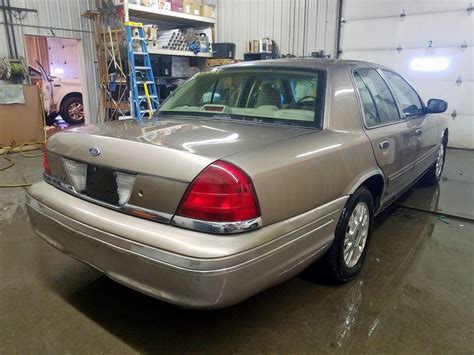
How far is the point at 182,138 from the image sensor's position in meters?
1.82

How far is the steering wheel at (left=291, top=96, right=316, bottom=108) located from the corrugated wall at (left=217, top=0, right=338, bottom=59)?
652cm

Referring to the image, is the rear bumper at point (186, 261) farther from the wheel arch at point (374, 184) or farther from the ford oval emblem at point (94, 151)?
the wheel arch at point (374, 184)

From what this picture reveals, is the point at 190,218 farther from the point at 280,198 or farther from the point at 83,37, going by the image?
the point at 83,37

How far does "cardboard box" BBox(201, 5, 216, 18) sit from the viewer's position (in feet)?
30.3

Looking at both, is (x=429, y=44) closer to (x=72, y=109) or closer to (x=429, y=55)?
(x=429, y=55)

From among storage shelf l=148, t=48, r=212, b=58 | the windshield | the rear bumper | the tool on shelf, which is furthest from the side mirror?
storage shelf l=148, t=48, r=212, b=58

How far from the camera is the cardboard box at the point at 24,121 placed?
6.78 m

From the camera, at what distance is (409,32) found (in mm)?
7234

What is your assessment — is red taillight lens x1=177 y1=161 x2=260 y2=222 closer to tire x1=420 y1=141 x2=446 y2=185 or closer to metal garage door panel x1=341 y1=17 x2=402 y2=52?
tire x1=420 y1=141 x2=446 y2=185

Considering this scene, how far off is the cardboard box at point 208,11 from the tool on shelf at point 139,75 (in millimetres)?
2416

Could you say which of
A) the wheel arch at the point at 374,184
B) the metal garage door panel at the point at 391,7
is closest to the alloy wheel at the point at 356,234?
the wheel arch at the point at 374,184

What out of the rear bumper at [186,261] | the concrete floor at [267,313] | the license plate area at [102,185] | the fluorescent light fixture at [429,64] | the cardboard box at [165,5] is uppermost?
the cardboard box at [165,5]

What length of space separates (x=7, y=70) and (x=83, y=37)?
6.48 feet

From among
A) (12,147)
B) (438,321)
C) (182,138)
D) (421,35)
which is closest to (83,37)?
(12,147)
